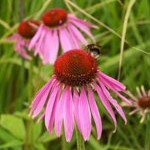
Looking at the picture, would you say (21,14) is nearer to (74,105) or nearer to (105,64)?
(105,64)

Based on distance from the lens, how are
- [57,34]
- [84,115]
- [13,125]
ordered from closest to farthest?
1. [84,115]
2. [13,125]
3. [57,34]

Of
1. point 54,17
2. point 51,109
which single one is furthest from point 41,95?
point 54,17

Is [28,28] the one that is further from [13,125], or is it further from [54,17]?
[13,125]

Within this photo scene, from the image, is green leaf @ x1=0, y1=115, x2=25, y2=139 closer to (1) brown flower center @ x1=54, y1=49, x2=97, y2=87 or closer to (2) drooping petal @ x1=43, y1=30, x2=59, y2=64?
(2) drooping petal @ x1=43, y1=30, x2=59, y2=64

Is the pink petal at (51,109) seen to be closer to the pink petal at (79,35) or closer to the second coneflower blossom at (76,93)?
the second coneflower blossom at (76,93)

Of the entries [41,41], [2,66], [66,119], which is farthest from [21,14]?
[66,119]

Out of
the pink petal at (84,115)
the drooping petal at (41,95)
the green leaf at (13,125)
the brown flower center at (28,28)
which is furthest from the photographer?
the brown flower center at (28,28)

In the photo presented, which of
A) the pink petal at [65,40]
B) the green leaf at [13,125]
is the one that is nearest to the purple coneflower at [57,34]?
the pink petal at [65,40]
